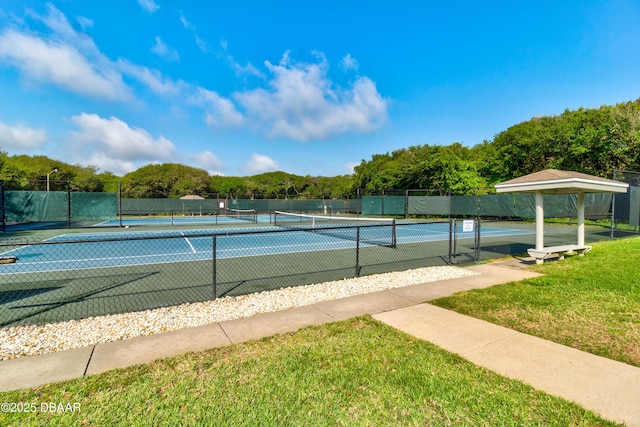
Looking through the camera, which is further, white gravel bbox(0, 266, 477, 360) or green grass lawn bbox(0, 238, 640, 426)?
white gravel bbox(0, 266, 477, 360)

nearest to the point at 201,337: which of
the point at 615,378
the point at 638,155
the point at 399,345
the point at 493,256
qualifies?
the point at 399,345

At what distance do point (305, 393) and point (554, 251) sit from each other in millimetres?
8796

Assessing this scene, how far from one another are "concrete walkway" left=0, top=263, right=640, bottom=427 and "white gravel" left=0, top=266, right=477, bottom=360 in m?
0.28

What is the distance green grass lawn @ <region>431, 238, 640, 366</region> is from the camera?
3.73 meters

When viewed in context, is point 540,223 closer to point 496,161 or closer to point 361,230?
point 361,230

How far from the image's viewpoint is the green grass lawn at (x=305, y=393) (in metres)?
2.35

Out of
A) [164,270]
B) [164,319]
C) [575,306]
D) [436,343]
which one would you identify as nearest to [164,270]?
[164,270]

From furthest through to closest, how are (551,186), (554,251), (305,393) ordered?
(554,251), (551,186), (305,393)

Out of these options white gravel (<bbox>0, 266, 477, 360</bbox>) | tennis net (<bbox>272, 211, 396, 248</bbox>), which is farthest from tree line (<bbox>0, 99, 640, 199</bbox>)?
white gravel (<bbox>0, 266, 477, 360</bbox>)

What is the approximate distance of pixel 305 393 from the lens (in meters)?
2.66

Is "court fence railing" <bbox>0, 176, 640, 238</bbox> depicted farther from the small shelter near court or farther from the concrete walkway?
the concrete walkway

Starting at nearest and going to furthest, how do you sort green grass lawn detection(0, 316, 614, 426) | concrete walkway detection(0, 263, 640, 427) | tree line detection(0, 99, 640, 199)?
green grass lawn detection(0, 316, 614, 426) < concrete walkway detection(0, 263, 640, 427) < tree line detection(0, 99, 640, 199)

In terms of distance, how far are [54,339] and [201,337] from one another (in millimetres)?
1830

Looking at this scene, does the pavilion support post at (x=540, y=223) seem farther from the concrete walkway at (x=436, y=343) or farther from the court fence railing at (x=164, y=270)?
the concrete walkway at (x=436, y=343)
